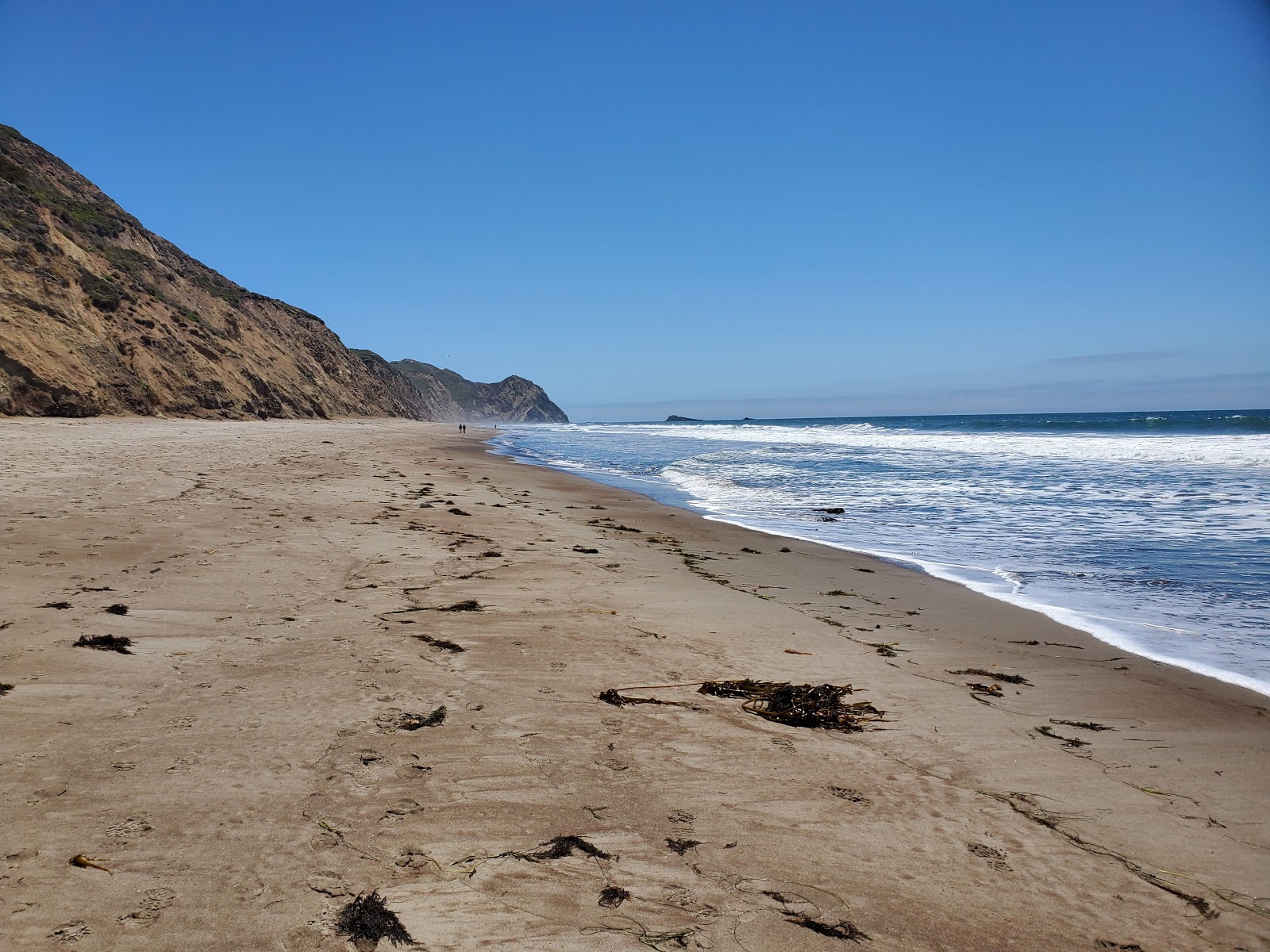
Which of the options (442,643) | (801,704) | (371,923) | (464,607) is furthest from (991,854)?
(464,607)

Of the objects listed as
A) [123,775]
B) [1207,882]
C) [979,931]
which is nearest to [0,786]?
[123,775]

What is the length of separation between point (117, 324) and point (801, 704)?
36280mm

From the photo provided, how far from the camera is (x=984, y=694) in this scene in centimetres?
383

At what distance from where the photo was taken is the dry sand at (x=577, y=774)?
6.35 ft

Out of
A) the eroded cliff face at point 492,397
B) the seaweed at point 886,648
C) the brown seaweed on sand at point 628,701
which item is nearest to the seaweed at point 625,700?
the brown seaweed on sand at point 628,701

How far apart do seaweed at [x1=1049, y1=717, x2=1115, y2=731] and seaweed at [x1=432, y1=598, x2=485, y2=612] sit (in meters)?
3.47

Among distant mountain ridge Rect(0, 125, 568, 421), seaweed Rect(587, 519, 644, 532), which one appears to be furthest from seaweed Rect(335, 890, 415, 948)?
distant mountain ridge Rect(0, 125, 568, 421)

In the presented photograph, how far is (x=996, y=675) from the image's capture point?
4.19 m

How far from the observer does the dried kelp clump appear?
131 inches

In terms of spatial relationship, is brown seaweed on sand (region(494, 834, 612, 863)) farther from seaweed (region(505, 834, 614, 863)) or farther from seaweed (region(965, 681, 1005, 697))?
seaweed (region(965, 681, 1005, 697))

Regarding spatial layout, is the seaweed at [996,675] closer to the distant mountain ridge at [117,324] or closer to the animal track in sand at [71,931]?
the animal track in sand at [71,931]

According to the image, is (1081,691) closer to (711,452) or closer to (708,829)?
(708,829)

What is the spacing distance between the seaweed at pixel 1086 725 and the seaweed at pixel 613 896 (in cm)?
256

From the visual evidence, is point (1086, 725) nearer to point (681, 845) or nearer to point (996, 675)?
point (996, 675)
